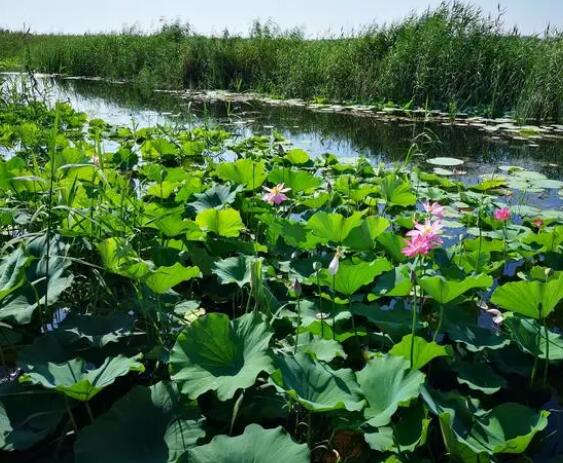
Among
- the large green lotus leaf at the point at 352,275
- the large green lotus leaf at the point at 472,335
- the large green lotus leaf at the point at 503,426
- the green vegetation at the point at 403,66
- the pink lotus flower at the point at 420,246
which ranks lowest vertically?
the large green lotus leaf at the point at 503,426

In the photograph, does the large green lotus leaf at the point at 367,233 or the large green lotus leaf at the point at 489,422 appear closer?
the large green lotus leaf at the point at 489,422

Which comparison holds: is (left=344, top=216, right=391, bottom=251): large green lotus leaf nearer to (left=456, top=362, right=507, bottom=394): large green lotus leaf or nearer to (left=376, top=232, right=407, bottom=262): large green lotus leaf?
(left=376, top=232, right=407, bottom=262): large green lotus leaf

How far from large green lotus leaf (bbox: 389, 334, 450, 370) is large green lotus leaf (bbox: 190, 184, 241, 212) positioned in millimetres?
1223

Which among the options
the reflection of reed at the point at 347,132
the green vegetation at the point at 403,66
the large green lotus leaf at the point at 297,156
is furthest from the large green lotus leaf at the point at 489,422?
the green vegetation at the point at 403,66

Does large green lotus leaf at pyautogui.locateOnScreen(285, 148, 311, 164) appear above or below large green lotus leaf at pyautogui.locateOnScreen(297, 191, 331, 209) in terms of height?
above

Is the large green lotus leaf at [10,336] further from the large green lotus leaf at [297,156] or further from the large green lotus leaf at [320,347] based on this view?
the large green lotus leaf at [297,156]

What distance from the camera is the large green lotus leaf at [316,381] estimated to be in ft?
3.90

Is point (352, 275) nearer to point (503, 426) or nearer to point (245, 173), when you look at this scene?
point (503, 426)

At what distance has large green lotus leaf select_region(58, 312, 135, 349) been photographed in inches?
55.7

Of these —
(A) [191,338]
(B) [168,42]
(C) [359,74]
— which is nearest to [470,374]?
(A) [191,338]

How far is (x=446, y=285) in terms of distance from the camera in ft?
5.02

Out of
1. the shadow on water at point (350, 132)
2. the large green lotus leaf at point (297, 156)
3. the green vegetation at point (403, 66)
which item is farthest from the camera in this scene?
the green vegetation at point (403, 66)

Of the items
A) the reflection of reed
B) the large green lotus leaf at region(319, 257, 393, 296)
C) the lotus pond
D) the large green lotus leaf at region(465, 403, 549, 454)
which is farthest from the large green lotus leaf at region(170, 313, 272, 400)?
the reflection of reed

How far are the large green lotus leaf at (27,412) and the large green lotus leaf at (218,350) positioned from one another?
1.02 feet
